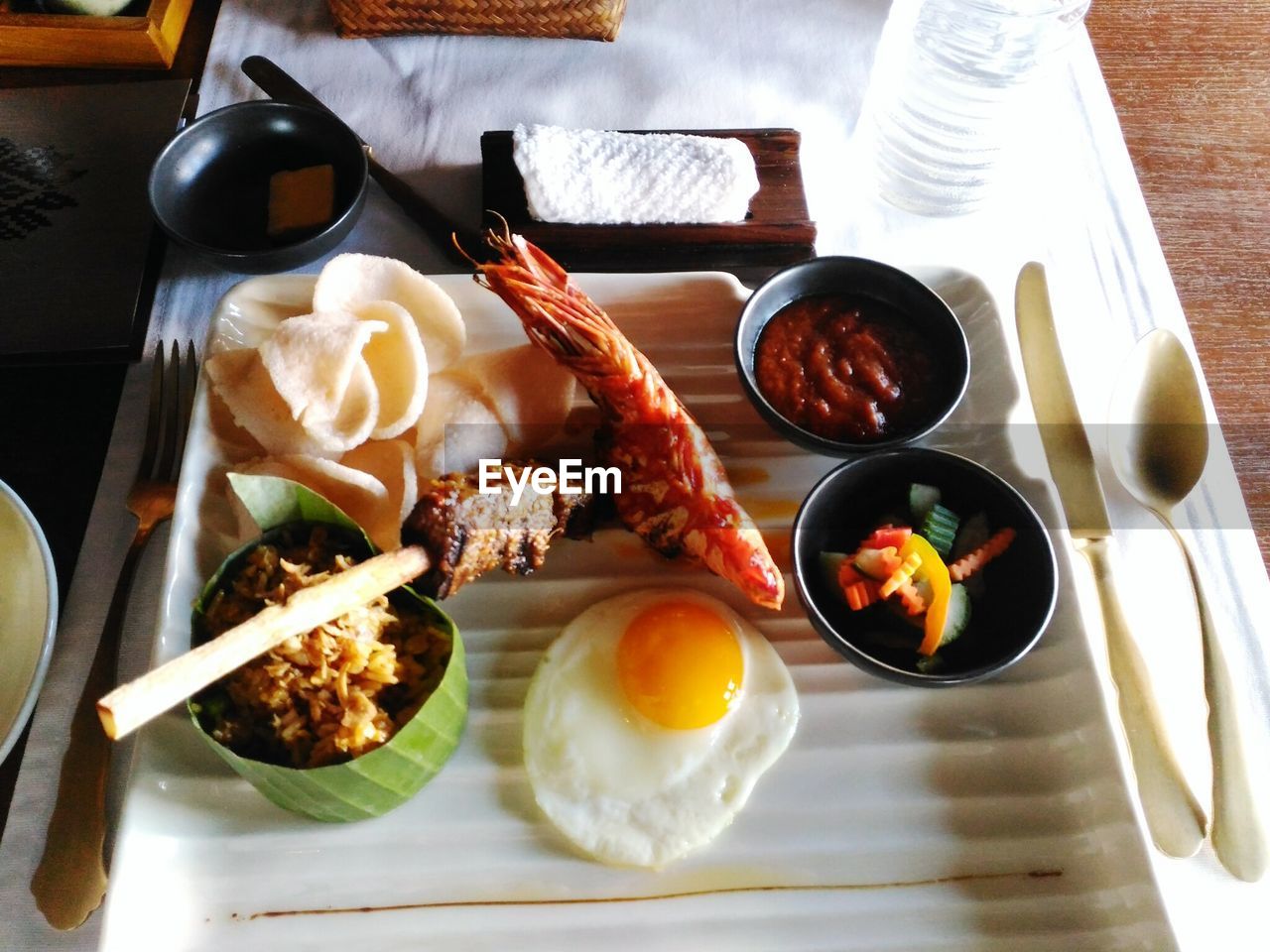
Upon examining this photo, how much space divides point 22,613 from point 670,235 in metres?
1.50

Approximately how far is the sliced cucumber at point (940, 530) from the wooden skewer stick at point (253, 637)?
3.02ft

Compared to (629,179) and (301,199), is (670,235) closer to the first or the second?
(629,179)

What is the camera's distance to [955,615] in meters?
1.54

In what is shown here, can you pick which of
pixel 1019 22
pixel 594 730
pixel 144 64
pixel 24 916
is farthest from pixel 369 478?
pixel 1019 22

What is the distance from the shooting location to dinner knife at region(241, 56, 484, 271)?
204 centimetres

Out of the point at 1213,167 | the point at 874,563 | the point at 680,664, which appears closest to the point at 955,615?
the point at 874,563

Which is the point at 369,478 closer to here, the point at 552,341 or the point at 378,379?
the point at 378,379

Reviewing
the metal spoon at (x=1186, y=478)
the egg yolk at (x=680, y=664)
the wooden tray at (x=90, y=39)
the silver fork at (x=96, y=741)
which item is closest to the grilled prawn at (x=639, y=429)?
the egg yolk at (x=680, y=664)

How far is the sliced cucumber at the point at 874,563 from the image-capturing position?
1511 millimetres

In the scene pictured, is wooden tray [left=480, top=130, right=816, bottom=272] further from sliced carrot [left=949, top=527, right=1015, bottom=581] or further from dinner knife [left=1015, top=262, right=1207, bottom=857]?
sliced carrot [left=949, top=527, right=1015, bottom=581]

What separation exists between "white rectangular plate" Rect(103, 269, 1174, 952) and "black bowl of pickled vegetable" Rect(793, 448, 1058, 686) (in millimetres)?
94

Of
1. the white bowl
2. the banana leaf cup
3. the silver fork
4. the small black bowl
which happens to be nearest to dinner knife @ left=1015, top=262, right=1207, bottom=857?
the banana leaf cup

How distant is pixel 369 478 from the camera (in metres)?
1.58

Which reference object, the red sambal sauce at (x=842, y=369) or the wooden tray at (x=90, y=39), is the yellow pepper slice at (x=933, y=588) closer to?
the red sambal sauce at (x=842, y=369)
